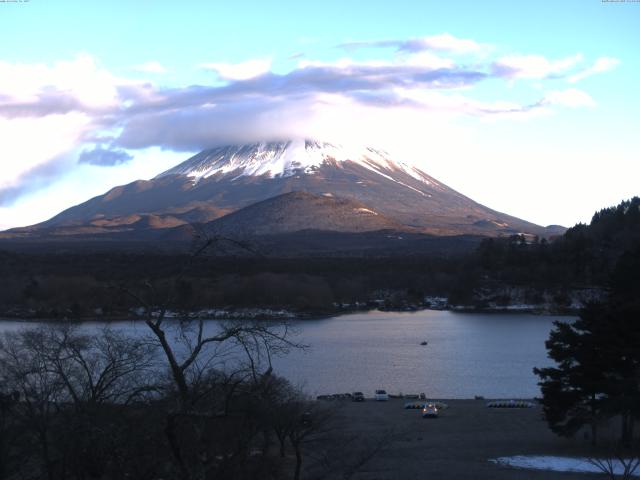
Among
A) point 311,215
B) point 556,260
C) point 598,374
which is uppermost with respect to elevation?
point 311,215

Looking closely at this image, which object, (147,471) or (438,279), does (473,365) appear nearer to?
(147,471)

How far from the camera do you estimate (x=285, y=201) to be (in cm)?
9981

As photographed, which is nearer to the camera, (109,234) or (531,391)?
(531,391)

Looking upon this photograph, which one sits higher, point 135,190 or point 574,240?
point 135,190

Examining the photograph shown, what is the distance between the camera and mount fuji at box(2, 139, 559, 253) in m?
95.1

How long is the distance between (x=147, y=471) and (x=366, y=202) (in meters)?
103

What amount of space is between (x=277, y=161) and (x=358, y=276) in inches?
2830

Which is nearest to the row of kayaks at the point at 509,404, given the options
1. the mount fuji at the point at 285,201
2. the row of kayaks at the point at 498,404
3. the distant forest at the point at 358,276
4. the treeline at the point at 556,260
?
the row of kayaks at the point at 498,404

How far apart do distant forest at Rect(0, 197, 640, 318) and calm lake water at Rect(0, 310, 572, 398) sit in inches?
222

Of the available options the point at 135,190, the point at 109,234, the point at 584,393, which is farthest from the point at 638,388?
the point at 135,190

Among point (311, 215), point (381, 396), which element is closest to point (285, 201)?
point (311, 215)

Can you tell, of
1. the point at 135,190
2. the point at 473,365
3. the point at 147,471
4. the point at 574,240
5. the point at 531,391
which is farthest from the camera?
the point at 135,190

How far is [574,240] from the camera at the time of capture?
5581 cm

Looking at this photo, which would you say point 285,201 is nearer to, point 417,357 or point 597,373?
point 417,357
